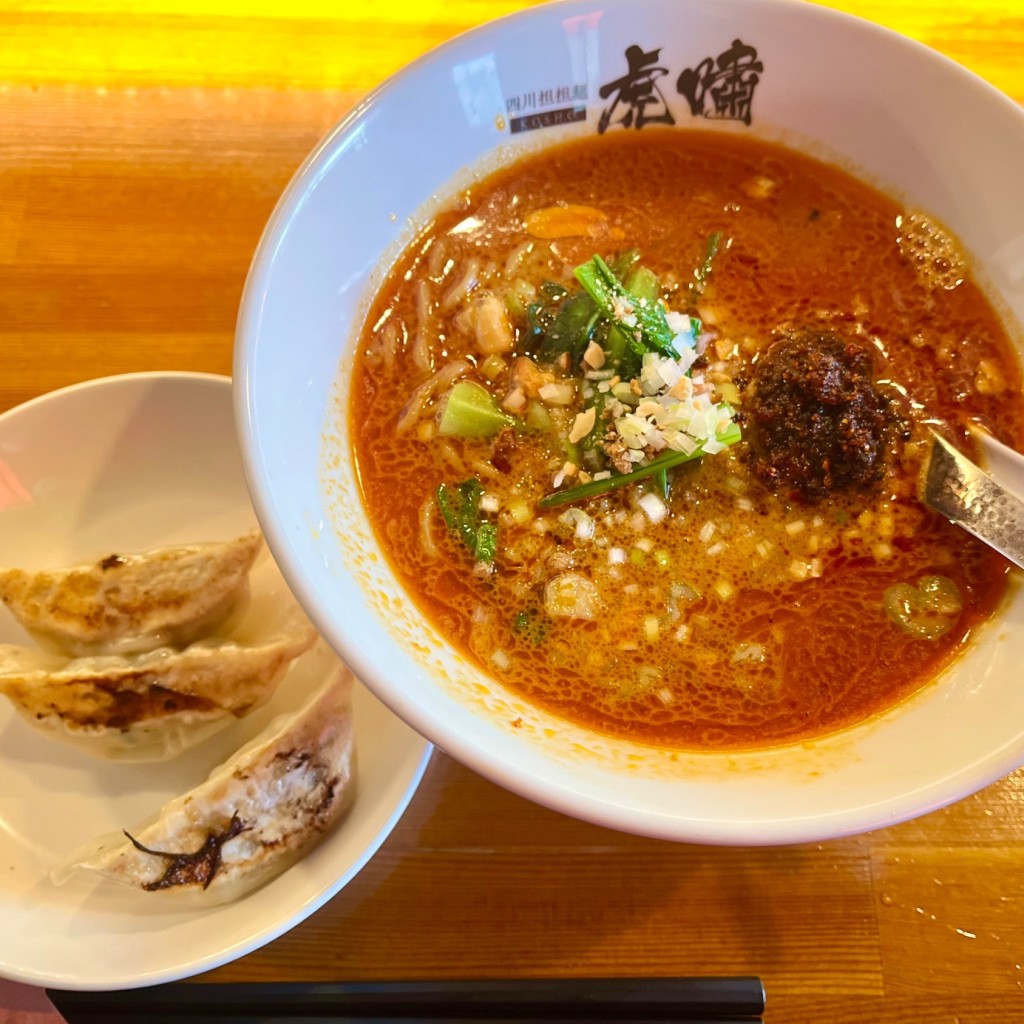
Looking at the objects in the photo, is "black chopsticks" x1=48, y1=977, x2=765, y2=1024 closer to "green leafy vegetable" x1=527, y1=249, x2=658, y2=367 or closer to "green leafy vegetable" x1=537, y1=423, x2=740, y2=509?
"green leafy vegetable" x1=537, y1=423, x2=740, y2=509

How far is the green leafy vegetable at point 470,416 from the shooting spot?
152 cm

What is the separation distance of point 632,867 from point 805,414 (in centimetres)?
93

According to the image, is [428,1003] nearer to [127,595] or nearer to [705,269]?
[127,595]

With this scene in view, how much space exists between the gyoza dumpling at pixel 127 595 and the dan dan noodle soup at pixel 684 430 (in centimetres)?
43

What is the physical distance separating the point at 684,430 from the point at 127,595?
1.22 m

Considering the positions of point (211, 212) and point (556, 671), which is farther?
point (211, 212)

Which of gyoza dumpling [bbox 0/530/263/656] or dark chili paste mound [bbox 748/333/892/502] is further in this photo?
gyoza dumpling [bbox 0/530/263/656]

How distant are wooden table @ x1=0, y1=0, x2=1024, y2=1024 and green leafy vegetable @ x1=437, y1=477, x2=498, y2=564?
1.46 ft

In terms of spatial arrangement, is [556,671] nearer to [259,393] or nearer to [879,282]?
[259,393]

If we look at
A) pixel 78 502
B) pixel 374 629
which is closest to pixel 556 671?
pixel 374 629

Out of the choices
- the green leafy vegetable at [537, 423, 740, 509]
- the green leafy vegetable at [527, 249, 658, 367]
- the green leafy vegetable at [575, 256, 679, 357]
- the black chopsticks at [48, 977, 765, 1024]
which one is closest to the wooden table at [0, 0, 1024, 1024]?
the black chopsticks at [48, 977, 765, 1024]

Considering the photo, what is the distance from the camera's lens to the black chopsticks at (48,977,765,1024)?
1.40 m

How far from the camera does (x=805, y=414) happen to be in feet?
4.75

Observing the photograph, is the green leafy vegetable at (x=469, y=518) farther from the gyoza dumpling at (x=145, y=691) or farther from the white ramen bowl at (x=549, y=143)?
the gyoza dumpling at (x=145, y=691)
